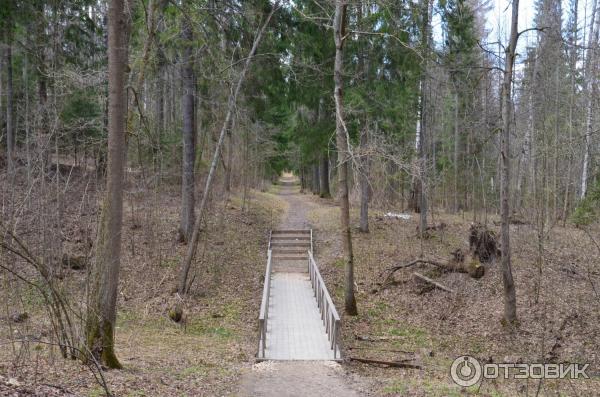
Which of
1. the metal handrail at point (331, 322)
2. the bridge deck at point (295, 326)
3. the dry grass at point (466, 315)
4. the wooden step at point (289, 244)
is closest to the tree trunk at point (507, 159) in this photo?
the dry grass at point (466, 315)

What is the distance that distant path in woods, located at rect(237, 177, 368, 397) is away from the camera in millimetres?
6816

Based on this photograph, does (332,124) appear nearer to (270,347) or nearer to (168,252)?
(168,252)

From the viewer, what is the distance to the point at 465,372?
8078 mm

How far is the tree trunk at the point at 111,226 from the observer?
6719 mm

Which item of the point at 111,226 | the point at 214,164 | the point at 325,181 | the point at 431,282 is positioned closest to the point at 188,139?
the point at 214,164

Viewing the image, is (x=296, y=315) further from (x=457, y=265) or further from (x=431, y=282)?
(x=457, y=265)

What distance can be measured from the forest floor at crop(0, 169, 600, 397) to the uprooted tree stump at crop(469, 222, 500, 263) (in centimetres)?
50

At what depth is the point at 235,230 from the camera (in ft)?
66.6

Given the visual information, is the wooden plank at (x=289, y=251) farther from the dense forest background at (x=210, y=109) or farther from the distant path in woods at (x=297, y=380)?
the distant path in woods at (x=297, y=380)

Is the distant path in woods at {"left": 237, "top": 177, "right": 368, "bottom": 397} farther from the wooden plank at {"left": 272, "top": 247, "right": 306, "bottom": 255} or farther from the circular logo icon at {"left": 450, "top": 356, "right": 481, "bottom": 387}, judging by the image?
the wooden plank at {"left": 272, "top": 247, "right": 306, "bottom": 255}

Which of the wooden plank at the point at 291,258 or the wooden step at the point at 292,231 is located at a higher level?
the wooden step at the point at 292,231

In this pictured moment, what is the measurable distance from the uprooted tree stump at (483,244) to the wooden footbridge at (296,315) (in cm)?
479

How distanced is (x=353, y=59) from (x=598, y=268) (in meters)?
9.70

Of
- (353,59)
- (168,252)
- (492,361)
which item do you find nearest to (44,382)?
(492,361)
